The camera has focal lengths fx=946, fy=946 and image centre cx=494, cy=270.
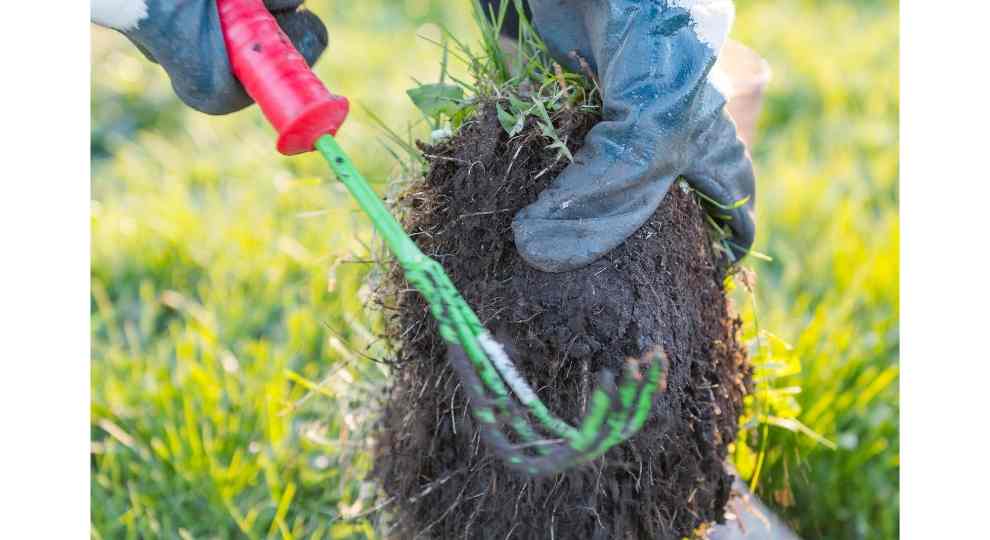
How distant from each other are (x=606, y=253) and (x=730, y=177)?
281 millimetres

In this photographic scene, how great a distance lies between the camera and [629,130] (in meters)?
1.21

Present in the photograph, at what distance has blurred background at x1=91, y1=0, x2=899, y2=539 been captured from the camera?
191cm

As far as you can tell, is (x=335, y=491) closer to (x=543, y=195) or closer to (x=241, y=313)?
(x=241, y=313)

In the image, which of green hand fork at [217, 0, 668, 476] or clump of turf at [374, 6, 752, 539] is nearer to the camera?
green hand fork at [217, 0, 668, 476]

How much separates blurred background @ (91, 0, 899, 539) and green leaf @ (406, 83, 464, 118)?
0.20 metres

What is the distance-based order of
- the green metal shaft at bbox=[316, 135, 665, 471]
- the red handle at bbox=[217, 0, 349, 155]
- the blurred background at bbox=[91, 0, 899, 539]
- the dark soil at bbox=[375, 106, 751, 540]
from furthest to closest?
the blurred background at bbox=[91, 0, 899, 539]
the dark soil at bbox=[375, 106, 751, 540]
the red handle at bbox=[217, 0, 349, 155]
the green metal shaft at bbox=[316, 135, 665, 471]

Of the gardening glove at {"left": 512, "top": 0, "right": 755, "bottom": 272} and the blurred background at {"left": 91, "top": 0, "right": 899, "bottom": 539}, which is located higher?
the gardening glove at {"left": 512, "top": 0, "right": 755, "bottom": 272}

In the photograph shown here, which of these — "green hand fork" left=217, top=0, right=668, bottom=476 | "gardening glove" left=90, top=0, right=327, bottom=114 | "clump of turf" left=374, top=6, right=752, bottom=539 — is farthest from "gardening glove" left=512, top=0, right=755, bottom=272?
"gardening glove" left=90, top=0, right=327, bottom=114

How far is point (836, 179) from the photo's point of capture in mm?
3020

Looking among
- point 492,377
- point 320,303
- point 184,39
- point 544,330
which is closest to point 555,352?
point 544,330

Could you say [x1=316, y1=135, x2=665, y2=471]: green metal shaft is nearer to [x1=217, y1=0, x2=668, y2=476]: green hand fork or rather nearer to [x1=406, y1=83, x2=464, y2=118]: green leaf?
[x1=217, y1=0, x2=668, y2=476]: green hand fork

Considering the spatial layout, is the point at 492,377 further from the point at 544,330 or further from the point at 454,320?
the point at 544,330

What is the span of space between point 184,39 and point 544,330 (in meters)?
0.61

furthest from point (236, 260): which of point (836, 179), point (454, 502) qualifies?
point (836, 179)
